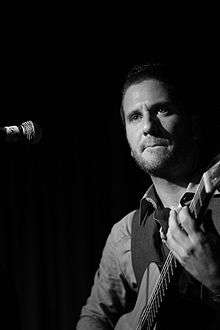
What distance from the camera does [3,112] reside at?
8.66ft

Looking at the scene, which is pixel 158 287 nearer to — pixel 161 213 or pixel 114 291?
pixel 161 213

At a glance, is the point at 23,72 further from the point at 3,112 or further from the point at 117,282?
the point at 117,282

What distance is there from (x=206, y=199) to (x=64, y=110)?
5.19ft

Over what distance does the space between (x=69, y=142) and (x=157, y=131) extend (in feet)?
3.89

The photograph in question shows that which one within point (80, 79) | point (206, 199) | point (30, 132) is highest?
point (80, 79)

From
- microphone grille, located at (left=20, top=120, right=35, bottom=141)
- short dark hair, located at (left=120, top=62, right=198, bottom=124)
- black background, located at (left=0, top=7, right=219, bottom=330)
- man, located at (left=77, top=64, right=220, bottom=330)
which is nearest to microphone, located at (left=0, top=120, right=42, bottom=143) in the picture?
microphone grille, located at (left=20, top=120, right=35, bottom=141)

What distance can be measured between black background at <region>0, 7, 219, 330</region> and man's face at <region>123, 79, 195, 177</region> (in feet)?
2.30

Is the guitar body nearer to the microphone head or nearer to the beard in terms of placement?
the beard

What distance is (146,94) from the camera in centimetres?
187

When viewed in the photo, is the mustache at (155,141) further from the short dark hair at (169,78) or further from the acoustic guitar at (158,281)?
the acoustic guitar at (158,281)

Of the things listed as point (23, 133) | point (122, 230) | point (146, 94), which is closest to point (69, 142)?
point (122, 230)

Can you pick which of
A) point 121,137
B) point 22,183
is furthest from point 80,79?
point 22,183

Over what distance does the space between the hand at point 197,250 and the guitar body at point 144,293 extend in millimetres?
280

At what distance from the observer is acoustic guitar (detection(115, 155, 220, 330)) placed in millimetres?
1381
